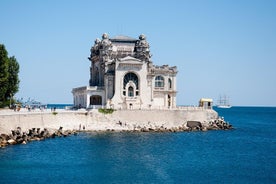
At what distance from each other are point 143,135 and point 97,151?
719 inches

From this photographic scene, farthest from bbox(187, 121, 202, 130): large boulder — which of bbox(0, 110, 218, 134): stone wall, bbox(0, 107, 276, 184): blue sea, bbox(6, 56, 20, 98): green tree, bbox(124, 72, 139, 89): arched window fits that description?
bbox(6, 56, 20, 98): green tree

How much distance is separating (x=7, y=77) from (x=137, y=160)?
30569mm

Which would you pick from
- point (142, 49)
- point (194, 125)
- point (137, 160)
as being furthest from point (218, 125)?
point (137, 160)

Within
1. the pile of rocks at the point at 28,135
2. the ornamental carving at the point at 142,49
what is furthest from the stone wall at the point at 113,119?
the ornamental carving at the point at 142,49

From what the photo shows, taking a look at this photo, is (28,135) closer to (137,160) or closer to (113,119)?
(113,119)

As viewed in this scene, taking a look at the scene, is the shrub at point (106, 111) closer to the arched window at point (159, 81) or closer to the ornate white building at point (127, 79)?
the ornate white building at point (127, 79)

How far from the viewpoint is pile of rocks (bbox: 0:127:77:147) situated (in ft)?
177

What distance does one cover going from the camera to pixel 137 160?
4666cm

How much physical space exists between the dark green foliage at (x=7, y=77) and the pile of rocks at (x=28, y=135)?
9951 mm

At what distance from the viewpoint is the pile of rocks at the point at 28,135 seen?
5394 centimetres

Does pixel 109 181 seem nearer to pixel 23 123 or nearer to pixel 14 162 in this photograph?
pixel 14 162

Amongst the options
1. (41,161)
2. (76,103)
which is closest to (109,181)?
(41,161)

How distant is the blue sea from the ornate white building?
49.2 ft

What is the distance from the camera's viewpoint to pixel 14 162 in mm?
42844
